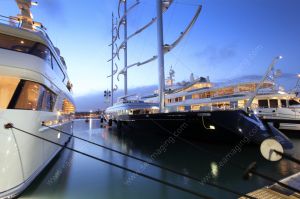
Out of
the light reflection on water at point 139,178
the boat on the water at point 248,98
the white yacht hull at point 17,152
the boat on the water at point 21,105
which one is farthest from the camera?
the boat on the water at point 248,98

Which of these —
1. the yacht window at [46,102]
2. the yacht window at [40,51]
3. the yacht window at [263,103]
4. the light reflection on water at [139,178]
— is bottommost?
the light reflection on water at [139,178]

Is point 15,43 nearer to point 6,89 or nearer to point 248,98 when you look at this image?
point 6,89

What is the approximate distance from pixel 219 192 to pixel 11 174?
531 centimetres

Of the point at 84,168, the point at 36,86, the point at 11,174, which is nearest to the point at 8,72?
the point at 36,86

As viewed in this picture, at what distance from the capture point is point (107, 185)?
700cm

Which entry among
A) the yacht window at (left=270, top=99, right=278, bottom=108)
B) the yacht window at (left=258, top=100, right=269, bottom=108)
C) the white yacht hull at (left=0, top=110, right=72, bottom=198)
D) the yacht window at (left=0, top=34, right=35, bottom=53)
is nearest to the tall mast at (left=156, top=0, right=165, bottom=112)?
the yacht window at (left=0, top=34, right=35, bottom=53)

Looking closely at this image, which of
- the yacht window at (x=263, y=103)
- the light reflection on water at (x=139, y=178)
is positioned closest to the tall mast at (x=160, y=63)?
the light reflection on water at (x=139, y=178)

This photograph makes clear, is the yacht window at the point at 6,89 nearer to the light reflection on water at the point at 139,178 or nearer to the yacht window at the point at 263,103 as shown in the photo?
the light reflection on water at the point at 139,178

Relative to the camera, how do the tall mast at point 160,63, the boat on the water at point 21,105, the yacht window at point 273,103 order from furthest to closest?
the yacht window at point 273,103 → the tall mast at point 160,63 → the boat on the water at point 21,105

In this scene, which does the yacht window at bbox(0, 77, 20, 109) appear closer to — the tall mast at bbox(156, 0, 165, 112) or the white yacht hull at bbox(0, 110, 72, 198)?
the white yacht hull at bbox(0, 110, 72, 198)

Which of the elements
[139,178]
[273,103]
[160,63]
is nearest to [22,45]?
[139,178]

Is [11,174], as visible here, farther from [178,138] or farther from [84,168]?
[178,138]

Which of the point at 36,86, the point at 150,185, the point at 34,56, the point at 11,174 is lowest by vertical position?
the point at 150,185

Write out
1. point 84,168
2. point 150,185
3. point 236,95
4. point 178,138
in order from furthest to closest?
1. point 236,95
2. point 178,138
3. point 84,168
4. point 150,185
